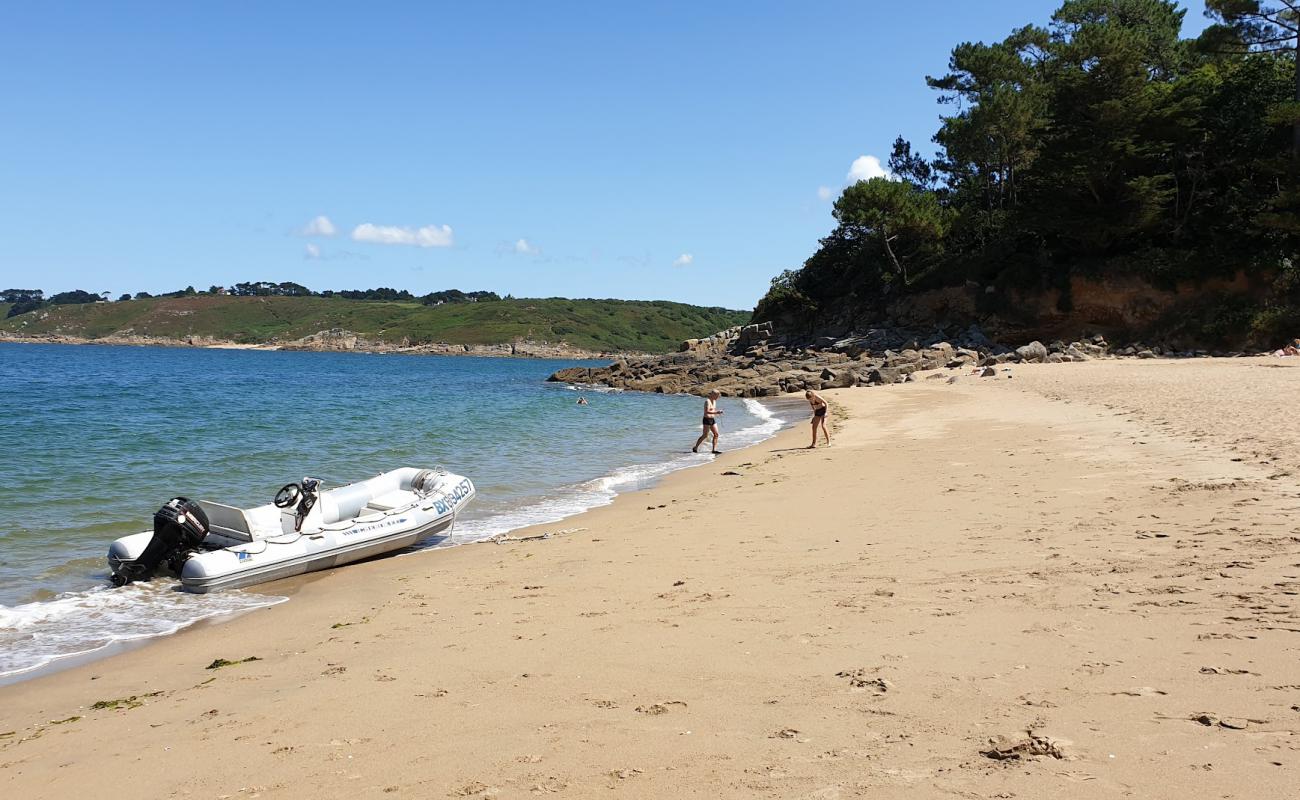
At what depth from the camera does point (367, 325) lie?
470 feet

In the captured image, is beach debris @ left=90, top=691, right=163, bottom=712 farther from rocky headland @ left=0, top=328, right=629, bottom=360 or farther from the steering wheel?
rocky headland @ left=0, top=328, right=629, bottom=360

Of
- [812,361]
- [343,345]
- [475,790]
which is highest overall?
[812,361]

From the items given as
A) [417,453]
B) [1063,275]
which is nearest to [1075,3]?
[1063,275]

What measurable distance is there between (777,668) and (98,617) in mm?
6214

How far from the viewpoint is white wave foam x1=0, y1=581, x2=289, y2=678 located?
20.9ft

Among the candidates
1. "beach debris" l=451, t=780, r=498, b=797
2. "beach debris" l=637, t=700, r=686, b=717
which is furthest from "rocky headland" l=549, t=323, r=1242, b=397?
"beach debris" l=451, t=780, r=498, b=797

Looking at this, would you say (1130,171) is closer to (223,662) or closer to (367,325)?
(223,662)

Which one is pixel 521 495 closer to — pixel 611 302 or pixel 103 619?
pixel 103 619

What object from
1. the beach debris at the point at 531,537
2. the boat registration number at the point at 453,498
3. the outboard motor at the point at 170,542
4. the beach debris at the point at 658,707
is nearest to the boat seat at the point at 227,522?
Result: the outboard motor at the point at 170,542

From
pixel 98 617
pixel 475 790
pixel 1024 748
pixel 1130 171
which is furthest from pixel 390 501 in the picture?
pixel 1130 171

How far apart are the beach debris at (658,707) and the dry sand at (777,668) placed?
14 millimetres

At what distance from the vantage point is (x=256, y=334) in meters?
139

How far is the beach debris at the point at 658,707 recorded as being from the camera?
3920mm

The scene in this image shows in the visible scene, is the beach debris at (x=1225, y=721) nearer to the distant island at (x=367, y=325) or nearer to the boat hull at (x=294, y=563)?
the boat hull at (x=294, y=563)
